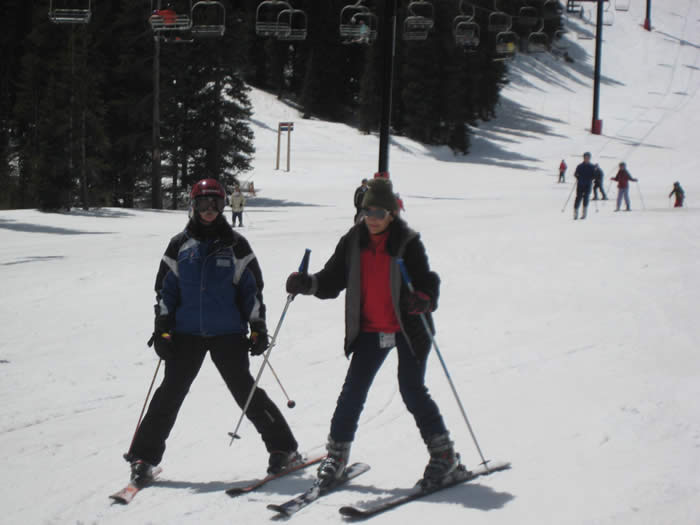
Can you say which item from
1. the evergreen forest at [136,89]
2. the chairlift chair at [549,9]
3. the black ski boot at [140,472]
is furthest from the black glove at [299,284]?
the chairlift chair at [549,9]

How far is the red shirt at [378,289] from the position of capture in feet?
14.0

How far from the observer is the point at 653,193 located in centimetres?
3534

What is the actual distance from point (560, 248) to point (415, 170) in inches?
1172

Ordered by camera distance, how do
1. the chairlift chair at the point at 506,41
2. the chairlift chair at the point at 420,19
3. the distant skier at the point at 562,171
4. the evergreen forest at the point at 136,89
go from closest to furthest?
1. the chairlift chair at the point at 420,19
2. the evergreen forest at the point at 136,89
3. the chairlift chair at the point at 506,41
4. the distant skier at the point at 562,171

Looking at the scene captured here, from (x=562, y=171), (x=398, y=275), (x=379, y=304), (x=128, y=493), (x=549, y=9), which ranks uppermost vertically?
(x=549, y=9)

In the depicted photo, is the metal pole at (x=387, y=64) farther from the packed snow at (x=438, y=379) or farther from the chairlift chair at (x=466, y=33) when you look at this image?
the chairlift chair at (x=466, y=33)

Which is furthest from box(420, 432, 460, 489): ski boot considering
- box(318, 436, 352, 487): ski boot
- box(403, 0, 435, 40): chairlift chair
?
box(403, 0, 435, 40): chairlift chair

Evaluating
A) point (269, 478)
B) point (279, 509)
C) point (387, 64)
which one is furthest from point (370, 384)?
point (387, 64)

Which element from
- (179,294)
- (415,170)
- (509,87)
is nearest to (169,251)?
(179,294)

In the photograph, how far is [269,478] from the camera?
4.67 metres

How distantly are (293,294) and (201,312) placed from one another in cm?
52

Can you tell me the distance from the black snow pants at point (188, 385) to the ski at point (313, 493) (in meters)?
0.50

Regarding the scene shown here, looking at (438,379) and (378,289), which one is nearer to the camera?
(378,289)

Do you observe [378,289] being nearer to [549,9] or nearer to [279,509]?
[279,509]
